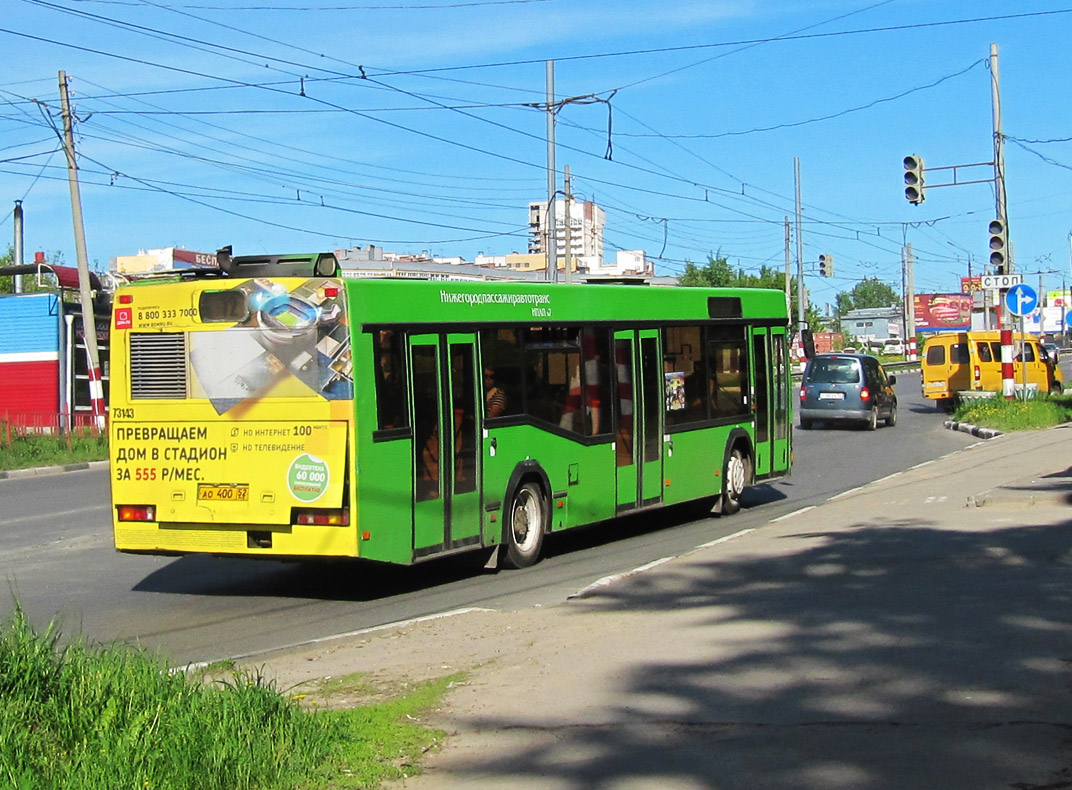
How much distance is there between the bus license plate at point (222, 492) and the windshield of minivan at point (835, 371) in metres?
23.1

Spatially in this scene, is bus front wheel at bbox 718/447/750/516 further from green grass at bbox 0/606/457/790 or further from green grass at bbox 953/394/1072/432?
green grass at bbox 953/394/1072/432

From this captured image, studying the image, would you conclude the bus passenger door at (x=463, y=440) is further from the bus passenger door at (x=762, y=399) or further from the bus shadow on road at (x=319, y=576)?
the bus passenger door at (x=762, y=399)

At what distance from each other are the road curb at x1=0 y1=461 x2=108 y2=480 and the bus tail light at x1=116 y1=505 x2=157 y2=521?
14890 mm

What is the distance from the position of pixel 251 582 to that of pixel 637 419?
4.46 metres

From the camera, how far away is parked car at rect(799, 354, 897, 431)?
31625 mm

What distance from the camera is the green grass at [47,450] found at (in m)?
25.8

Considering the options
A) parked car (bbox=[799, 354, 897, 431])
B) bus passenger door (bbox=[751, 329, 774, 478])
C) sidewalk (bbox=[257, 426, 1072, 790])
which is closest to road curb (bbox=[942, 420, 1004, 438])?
parked car (bbox=[799, 354, 897, 431])

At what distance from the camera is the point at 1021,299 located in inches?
1094

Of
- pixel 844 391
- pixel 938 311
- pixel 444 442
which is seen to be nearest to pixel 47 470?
pixel 444 442

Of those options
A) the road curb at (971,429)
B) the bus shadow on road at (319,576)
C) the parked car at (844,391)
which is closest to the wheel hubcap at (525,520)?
the bus shadow on road at (319,576)

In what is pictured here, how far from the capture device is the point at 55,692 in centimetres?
592

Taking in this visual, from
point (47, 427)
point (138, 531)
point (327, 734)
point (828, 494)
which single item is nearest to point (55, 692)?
point (327, 734)

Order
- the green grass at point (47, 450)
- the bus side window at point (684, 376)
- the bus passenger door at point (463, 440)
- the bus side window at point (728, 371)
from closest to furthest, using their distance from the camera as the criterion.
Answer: the bus passenger door at point (463, 440) → the bus side window at point (684, 376) → the bus side window at point (728, 371) → the green grass at point (47, 450)

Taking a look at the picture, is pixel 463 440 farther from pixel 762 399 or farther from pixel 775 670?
pixel 762 399
